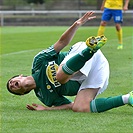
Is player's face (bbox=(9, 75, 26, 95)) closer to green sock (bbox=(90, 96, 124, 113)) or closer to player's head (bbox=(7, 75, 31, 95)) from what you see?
player's head (bbox=(7, 75, 31, 95))

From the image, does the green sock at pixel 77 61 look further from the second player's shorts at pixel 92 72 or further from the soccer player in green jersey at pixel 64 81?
the second player's shorts at pixel 92 72

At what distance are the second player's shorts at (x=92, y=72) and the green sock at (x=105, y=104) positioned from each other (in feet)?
0.91

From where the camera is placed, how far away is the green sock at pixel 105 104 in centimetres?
640

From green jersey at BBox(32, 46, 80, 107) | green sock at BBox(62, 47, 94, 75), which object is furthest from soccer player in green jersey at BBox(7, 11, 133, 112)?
green sock at BBox(62, 47, 94, 75)

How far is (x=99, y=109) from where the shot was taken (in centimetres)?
656

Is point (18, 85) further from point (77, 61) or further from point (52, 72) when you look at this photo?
point (77, 61)

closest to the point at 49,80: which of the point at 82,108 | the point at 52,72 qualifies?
the point at 52,72

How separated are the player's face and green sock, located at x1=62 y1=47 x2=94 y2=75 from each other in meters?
0.65

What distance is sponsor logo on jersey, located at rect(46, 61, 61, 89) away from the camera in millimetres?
6734

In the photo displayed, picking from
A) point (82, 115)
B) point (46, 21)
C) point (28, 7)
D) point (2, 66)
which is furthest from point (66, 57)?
point (28, 7)

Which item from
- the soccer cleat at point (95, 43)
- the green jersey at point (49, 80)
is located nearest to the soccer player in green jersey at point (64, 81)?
the green jersey at point (49, 80)

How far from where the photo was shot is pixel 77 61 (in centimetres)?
633

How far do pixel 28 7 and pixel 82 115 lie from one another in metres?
38.7

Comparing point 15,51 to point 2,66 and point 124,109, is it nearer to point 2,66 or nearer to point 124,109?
point 2,66
